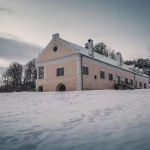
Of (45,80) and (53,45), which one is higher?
(53,45)

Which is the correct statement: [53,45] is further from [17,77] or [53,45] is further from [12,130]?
Answer: [17,77]

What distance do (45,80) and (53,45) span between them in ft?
17.3

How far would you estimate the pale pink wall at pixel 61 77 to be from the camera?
886 inches

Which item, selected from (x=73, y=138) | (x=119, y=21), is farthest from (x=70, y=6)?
(x=73, y=138)

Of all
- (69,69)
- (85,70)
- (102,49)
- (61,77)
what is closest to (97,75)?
(85,70)

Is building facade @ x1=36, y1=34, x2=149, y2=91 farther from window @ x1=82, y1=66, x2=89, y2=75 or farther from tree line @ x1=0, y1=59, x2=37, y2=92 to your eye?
tree line @ x1=0, y1=59, x2=37, y2=92

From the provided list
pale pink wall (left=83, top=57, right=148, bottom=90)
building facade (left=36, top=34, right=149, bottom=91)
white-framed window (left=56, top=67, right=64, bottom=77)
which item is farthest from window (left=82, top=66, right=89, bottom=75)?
white-framed window (left=56, top=67, right=64, bottom=77)

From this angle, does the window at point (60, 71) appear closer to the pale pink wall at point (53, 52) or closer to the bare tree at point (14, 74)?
the pale pink wall at point (53, 52)

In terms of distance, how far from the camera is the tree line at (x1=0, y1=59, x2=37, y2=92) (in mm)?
46312

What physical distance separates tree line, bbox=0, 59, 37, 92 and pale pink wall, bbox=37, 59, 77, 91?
22.3 meters

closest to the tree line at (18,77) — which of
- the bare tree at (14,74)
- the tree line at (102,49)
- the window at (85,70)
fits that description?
the bare tree at (14,74)

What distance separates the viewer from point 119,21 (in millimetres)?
6781

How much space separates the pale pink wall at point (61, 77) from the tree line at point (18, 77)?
2232 centimetres

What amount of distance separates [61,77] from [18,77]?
2754cm
